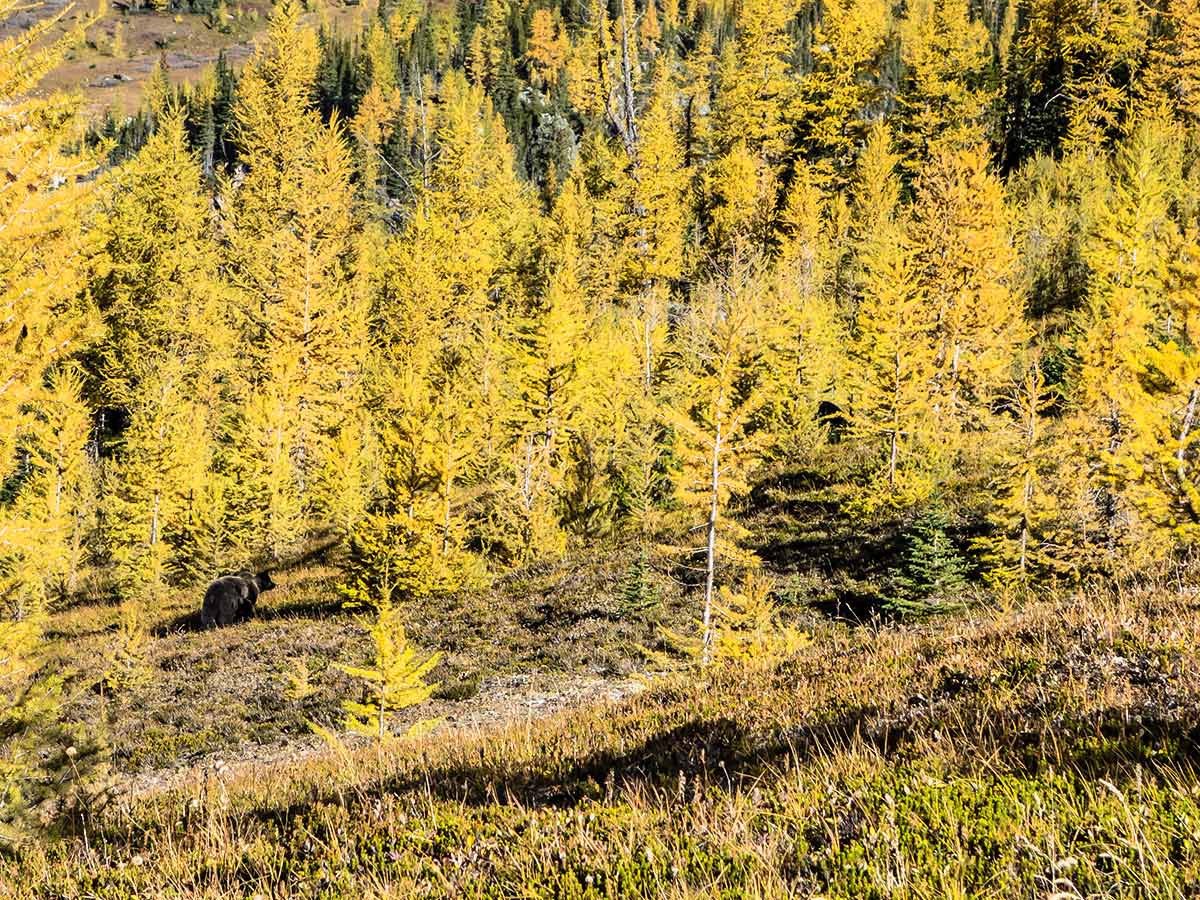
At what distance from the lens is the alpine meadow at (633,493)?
294cm

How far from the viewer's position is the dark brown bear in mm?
25359

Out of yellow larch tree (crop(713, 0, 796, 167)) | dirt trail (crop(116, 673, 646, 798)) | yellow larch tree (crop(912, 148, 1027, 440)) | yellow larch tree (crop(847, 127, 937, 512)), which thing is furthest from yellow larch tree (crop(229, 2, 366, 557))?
yellow larch tree (crop(713, 0, 796, 167))

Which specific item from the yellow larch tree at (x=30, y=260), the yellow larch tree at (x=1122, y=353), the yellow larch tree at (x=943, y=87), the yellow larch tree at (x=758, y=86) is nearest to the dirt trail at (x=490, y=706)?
the yellow larch tree at (x=30, y=260)

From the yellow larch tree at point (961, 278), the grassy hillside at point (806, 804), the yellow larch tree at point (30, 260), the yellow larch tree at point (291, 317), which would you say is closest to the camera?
the grassy hillside at point (806, 804)

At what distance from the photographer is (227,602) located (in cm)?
2548

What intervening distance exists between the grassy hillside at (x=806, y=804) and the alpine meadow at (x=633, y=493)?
0.03m

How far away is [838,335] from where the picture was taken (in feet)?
117

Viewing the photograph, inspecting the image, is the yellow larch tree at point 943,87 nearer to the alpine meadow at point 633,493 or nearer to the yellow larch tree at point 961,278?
the alpine meadow at point 633,493

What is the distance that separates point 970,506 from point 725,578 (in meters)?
8.48

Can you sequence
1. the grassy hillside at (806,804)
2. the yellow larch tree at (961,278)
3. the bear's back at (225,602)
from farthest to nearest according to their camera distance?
the yellow larch tree at (961,278) → the bear's back at (225,602) → the grassy hillside at (806,804)

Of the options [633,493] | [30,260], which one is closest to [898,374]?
[633,493]

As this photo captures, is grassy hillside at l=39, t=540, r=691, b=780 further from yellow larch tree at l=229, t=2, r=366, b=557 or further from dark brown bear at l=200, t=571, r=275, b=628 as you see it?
yellow larch tree at l=229, t=2, r=366, b=557

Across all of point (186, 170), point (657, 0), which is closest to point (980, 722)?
point (186, 170)

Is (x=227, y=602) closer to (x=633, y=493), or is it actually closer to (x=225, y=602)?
(x=225, y=602)
